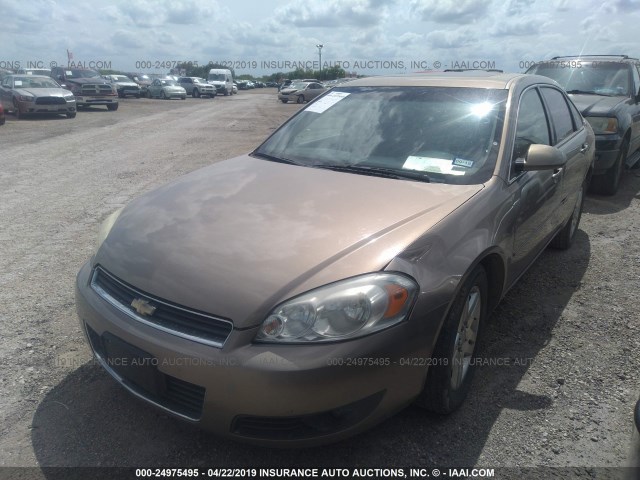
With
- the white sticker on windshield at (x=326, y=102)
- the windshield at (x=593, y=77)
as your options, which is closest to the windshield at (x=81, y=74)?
the windshield at (x=593, y=77)

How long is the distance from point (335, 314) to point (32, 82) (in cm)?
1991

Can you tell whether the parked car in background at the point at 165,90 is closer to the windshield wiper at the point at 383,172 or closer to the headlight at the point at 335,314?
the windshield wiper at the point at 383,172

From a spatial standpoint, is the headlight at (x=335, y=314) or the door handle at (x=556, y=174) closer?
the headlight at (x=335, y=314)

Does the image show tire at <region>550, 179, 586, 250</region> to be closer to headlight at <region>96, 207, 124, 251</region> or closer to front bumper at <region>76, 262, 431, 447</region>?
front bumper at <region>76, 262, 431, 447</region>

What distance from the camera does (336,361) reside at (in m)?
1.94

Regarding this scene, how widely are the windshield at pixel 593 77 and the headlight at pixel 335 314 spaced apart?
7169mm

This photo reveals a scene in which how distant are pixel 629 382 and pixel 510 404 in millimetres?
761

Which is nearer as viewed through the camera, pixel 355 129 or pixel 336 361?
pixel 336 361

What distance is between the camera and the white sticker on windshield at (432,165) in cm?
290

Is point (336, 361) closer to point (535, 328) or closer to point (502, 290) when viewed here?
point (502, 290)

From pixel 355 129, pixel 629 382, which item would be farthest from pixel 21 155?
pixel 629 382

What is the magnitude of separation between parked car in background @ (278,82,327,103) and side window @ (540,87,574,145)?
2914cm

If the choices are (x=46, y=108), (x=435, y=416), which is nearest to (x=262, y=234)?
(x=435, y=416)

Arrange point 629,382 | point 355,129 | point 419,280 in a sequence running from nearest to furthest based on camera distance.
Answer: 1. point 419,280
2. point 629,382
3. point 355,129
